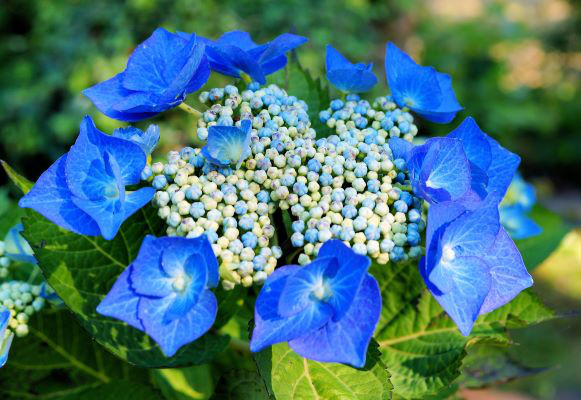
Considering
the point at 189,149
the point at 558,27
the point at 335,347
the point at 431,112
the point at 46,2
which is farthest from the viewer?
the point at 558,27

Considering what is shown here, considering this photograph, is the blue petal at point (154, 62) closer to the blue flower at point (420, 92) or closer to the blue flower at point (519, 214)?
the blue flower at point (420, 92)

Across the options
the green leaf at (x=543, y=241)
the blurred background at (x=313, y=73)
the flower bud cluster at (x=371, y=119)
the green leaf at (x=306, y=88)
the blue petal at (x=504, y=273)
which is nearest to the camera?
the blue petal at (x=504, y=273)

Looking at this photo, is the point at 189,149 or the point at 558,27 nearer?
the point at 189,149

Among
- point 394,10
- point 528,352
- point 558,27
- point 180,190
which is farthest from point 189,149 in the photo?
point 558,27

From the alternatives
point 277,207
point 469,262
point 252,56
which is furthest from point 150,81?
point 469,262

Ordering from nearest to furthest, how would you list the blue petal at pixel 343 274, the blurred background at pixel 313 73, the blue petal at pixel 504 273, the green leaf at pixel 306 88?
the blue petal at pixel 343 274 < the blue petal at pixel 504 273 < the green leaf at pixel 306 88 < the blurred background at pixel 313 73

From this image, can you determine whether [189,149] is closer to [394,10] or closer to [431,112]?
[431,112]

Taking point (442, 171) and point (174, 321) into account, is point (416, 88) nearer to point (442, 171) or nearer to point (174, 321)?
point (442, 171)

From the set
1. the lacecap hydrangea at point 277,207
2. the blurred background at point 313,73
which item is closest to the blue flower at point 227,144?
the lacecap hydrangea at point 277,207
